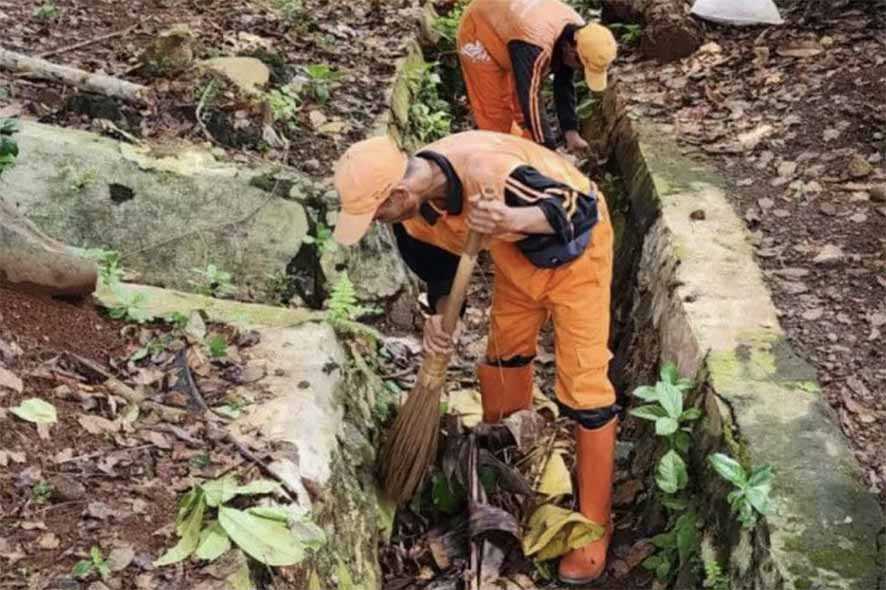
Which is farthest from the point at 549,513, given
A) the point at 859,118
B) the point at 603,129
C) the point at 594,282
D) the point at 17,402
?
the point at 603,129

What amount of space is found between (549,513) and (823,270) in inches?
69.2

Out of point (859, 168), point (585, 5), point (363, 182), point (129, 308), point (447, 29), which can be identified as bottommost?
point (447, 29)

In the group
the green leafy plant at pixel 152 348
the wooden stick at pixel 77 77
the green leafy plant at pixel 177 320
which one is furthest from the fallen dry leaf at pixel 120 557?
the wooden stick at pixel 77 77

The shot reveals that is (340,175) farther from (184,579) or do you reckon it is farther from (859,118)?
(859,118)

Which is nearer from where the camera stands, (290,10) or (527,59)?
(527,59)

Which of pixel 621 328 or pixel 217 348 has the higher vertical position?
pixel 217 348

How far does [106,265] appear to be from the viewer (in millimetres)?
4934

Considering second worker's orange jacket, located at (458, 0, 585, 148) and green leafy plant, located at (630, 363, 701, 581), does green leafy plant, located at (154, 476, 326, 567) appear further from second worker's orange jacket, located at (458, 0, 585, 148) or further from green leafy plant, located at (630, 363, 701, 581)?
second worker's orange jacket, located at (458, 0, 585, 148)

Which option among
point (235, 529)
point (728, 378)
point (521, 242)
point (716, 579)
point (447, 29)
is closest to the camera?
point (235, 529)

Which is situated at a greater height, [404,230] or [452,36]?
[404,230]

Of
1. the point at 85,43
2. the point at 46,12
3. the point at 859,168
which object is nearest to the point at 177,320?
the point at 85,43

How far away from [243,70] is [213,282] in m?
1.76

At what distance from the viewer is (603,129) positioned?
294 inches

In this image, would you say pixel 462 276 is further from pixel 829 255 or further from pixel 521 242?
pixel 829 255
